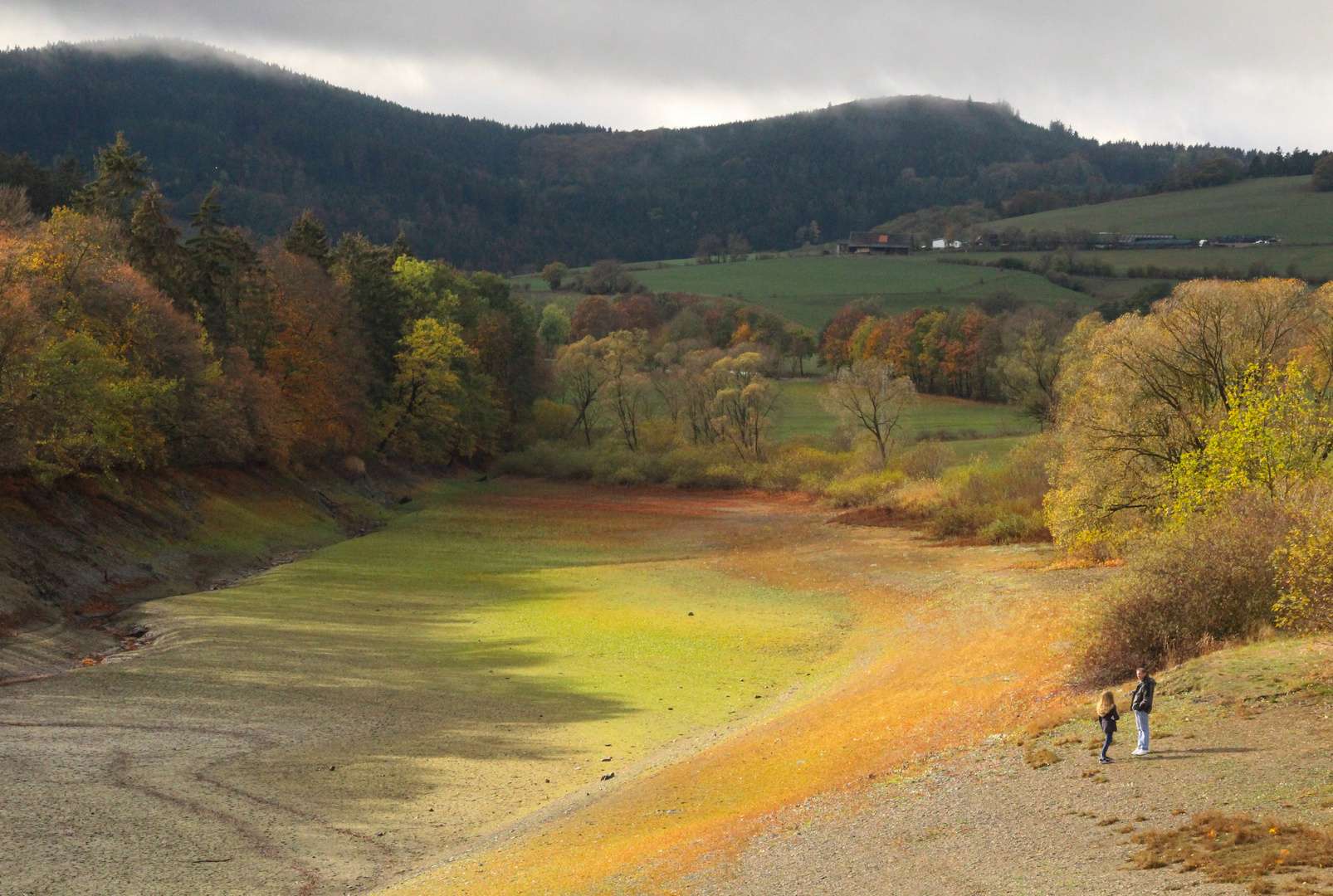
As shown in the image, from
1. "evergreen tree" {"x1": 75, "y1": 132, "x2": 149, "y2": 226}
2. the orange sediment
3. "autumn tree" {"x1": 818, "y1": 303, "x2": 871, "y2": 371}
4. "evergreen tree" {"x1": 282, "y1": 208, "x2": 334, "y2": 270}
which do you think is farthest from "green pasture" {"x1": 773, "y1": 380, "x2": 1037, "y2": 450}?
"evergreen tree" {"x1": 75, "y1": 132, "x2": 149, "y2": 226}

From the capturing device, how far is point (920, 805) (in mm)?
17781

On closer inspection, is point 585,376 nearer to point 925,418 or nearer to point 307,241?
point 307,241

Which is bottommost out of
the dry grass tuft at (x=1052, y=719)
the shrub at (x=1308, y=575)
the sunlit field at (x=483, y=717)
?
the sunlit field at (x=483, y=717)

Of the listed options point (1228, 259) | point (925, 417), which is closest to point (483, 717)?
point (925, 417)

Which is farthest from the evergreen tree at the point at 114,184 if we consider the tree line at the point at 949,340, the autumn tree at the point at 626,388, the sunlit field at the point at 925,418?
the tree line at the point at 949,340

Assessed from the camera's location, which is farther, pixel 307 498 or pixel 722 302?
pixel 722 302

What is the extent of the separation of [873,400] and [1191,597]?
53.4 metres

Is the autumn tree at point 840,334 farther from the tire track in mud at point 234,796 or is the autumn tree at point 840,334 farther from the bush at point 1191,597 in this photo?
the tire track in mud at point 234,796

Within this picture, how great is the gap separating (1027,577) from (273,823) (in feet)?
96.9

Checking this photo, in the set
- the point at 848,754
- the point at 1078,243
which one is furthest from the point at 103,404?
the point at 1078,243

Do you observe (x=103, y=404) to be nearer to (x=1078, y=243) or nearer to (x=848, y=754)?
(x=848, y=754)

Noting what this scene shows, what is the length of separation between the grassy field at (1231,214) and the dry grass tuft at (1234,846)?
5971 inches

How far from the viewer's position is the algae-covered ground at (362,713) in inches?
707

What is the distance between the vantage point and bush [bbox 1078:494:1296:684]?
22984 mm
